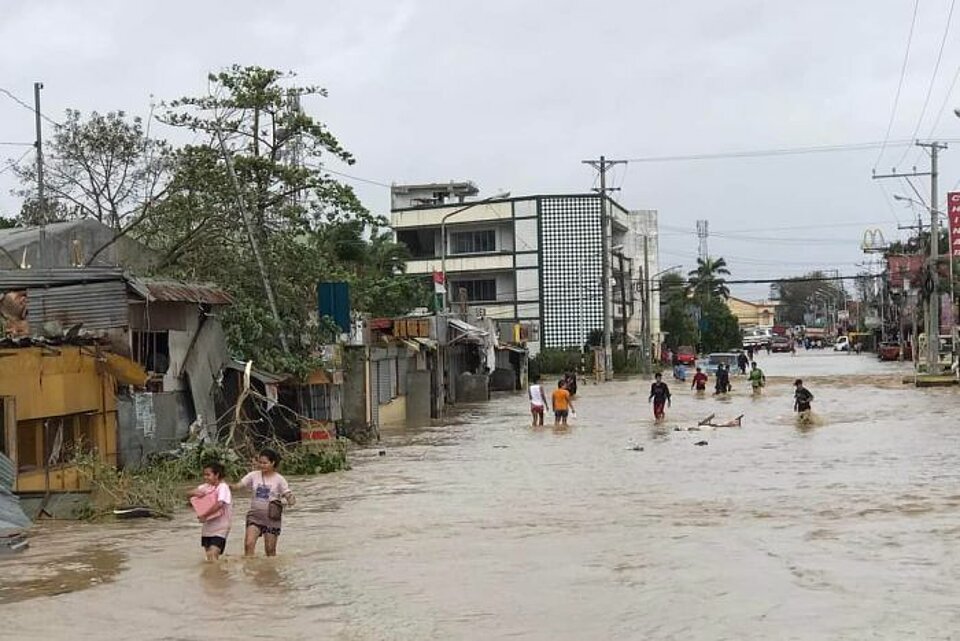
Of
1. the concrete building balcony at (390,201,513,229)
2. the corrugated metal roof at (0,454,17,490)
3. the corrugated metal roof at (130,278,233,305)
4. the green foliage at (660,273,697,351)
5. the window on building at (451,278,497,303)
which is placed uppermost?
the concrete building balcony at (390,201,513,229)

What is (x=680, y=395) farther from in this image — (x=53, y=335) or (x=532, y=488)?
(x=53, y=335)

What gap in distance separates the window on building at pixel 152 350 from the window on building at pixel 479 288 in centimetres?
5612

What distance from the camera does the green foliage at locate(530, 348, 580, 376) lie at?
72.1m

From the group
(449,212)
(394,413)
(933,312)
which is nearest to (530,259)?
(449,212)

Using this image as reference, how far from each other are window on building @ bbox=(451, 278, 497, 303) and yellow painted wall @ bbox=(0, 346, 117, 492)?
59.3m

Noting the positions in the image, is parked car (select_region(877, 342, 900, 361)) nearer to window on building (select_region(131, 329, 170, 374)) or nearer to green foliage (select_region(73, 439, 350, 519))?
green foliage (select_region(73, 439, 350, 519))

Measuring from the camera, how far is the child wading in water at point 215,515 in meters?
12.6

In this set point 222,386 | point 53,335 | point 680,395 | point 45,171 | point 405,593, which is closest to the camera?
point 405,593

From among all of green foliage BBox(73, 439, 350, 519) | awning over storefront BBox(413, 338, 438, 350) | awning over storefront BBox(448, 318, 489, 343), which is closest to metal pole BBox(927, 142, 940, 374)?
awning over storefront BBox(448, 318, 489, 343)

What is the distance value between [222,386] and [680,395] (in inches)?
1155

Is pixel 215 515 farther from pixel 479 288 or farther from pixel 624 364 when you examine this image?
pixel 479 288

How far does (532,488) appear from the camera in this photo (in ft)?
67.2

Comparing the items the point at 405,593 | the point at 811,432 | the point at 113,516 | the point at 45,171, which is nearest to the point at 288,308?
the point at 45,171

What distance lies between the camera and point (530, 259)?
252 feet
